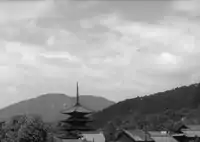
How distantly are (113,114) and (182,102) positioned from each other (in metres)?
31.6

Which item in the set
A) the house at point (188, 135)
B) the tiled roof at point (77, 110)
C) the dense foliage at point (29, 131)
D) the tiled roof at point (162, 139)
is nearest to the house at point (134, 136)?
the tiled roof at point (162, 139)

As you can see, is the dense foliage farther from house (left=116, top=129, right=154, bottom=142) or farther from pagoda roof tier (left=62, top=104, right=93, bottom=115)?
pagoda roof tier (left=62, top=104, right=93, bottom=115)

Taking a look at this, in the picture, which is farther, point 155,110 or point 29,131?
point 155,110

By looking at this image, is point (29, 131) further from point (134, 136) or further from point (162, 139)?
point (162, 139)

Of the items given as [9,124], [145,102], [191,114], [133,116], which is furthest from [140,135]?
[145,102]

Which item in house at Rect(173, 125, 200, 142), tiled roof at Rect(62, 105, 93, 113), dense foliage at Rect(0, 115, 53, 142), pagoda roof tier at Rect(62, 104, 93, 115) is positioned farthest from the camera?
tiled roof at Rect(62, 105, 93, 113)

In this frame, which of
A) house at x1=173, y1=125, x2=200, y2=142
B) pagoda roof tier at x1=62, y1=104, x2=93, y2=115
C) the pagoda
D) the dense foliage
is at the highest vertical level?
pagoda roof tier at x1=62, y1=104, x2=93, y2=115

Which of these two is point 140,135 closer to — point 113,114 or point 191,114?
point 191,114

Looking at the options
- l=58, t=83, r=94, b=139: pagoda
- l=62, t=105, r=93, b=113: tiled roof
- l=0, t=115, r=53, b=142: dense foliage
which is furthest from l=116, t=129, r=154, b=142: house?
l=0, t=115, r=53, b=142: dense foliage

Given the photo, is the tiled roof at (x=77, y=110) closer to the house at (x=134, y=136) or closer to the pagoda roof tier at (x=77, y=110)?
the pagoda roof tier at (x=77, y=110)

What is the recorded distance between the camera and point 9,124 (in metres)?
49.2

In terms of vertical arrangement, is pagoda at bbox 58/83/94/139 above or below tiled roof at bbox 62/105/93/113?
below

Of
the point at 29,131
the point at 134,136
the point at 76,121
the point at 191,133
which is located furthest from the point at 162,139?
the point at 29,131

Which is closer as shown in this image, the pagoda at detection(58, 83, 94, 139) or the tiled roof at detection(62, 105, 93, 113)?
the pagoda at detection(58, 83, 94, 139)
